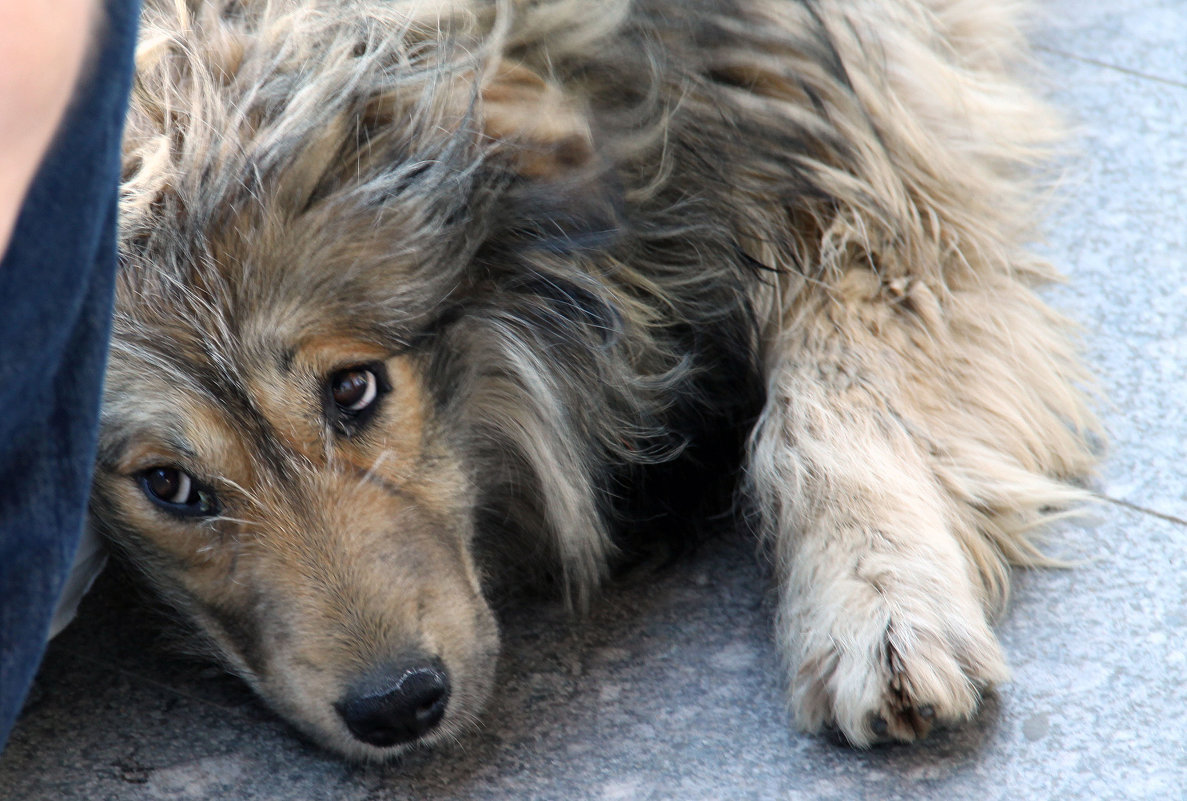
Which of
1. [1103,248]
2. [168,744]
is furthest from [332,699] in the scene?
[1103,248]

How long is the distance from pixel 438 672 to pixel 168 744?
1.63 ft

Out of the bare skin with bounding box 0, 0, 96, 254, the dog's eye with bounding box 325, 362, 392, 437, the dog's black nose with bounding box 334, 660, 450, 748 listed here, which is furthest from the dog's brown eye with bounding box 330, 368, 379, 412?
the bare skin with bounding box 0, 0, 96, 254

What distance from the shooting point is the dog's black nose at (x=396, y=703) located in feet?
4.92

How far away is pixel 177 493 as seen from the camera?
1614mm

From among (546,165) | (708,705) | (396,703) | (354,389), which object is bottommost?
(708,705)

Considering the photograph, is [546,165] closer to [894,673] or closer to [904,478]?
[904,478]

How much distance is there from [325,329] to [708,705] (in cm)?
73

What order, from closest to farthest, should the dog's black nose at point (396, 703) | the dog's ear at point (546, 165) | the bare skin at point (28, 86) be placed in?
the bare skin at point (28, 86)
the dog's black nose at point (396, 703)
the dog's ear at point (546, 165)

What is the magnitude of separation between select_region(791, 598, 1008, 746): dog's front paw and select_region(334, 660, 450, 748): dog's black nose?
1.57ft

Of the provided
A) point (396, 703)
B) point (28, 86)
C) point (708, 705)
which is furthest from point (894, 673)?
point (28, 86)

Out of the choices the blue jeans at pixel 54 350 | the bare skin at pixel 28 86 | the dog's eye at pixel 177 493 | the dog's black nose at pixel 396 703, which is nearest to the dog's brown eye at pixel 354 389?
the dog's eye at pixel 177 493

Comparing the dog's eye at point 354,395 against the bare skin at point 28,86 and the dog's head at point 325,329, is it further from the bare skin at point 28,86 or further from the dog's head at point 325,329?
the bare skin at point 28,86

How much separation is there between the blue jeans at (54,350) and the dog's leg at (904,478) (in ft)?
3.19

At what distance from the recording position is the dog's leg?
5.19ft
